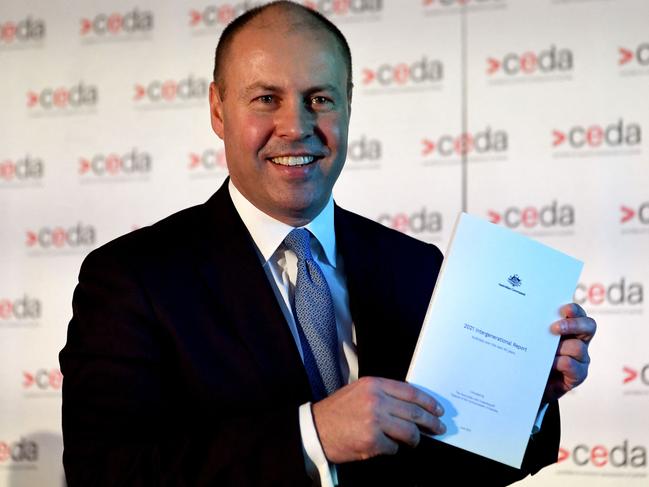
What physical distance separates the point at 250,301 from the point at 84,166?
256cm

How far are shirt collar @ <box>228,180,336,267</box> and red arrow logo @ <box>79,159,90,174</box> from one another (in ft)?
7.40

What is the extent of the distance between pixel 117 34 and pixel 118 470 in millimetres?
2992

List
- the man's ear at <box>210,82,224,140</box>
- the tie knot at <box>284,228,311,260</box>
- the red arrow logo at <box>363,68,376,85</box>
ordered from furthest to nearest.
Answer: the red arrow logo at <box>363,68,376,85</box>
the man's ear at <box>210,82,224,140</box>
the tie knot at <box>284,228,311,260</box>

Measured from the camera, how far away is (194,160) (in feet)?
13.8

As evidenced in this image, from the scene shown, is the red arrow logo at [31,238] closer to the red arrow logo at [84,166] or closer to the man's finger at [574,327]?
the red arrow logo at [84,166]

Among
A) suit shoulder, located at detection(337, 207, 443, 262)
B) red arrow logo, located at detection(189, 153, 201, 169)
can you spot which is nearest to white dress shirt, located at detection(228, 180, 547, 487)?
suit shoulder, located at detection(337, 207, 443, 262)

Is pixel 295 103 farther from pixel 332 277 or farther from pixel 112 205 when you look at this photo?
pixel 112 205

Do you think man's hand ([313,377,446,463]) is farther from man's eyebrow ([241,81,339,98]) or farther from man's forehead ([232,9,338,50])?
man's forehead ([232,9,338,50])

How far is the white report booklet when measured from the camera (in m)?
1.77

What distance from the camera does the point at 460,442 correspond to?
5.78ft

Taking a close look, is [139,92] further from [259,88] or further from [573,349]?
[573,349]

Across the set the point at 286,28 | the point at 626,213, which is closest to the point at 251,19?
the point at 286,28

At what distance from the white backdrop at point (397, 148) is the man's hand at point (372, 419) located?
7.56 ft

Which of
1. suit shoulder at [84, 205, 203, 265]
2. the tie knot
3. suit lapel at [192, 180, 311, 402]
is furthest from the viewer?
the tie knot
